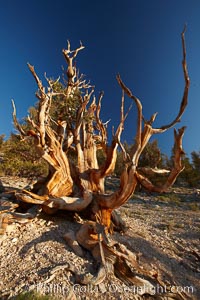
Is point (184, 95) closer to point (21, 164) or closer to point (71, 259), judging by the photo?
point (71, 259)

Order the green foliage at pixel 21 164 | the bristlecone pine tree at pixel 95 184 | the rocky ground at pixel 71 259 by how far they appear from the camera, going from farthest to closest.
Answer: the green foliage at pixel 21 164
the bristlecone pine tree at pixel 95 184
the rocky ground at pixel 71 259

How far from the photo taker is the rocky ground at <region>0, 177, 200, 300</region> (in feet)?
7.91

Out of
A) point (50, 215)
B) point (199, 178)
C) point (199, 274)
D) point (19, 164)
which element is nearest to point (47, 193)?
point (50, 215)

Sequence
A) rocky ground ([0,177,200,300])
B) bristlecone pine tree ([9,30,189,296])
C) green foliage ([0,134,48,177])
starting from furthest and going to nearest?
green foliage ([0,134,48,177])
bristlecone pine tree ([9,30,189,296])
rocky ground ([0,177,200,300])

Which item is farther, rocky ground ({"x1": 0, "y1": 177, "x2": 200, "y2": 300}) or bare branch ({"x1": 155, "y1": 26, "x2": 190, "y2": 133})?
bare branch ({"x1": 155, "y1": 26, "x2": 190, "y2": 133})

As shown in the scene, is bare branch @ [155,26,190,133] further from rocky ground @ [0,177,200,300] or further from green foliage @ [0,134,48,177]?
green foliage @ [0,134,48,177]

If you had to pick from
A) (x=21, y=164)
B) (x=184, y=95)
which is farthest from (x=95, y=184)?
(x=21, y=164)

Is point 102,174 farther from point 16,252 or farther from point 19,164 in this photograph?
point 19,164

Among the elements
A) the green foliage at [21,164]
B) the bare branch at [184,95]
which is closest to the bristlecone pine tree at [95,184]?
the bare branch at [184,95]

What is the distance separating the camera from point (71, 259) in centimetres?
296

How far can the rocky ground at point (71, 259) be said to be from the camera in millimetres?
2412

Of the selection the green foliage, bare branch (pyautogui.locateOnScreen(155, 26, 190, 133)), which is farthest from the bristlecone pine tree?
the green foliage

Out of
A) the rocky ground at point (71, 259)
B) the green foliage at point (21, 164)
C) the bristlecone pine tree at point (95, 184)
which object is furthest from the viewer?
the green foliage at point (21, 164)

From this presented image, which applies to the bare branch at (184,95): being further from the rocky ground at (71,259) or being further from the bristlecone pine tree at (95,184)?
the rocky ground at (71,259)
